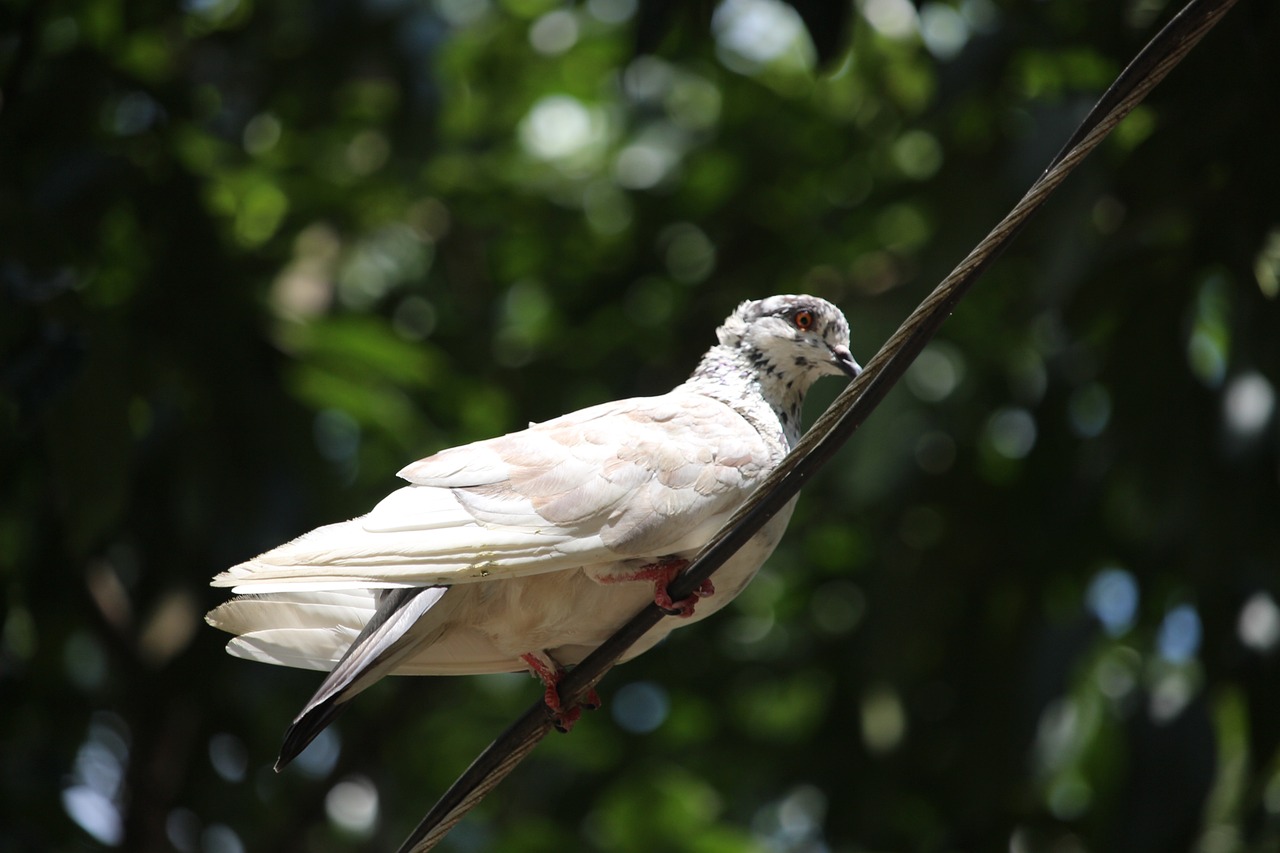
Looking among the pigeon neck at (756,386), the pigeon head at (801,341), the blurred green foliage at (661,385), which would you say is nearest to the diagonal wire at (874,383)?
the pigeon neck at (756,386)

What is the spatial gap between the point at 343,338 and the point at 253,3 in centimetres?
170

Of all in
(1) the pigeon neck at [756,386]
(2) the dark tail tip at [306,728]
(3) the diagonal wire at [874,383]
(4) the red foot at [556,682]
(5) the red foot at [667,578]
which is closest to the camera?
(3) the diagonal wire at [874,383]

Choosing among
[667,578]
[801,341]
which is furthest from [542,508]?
[801,341]

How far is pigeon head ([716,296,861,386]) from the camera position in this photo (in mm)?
3939

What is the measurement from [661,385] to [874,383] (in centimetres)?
442

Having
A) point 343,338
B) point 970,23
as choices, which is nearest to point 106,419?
point 343,338

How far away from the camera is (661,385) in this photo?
704 cm

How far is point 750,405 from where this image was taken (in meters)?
3.88

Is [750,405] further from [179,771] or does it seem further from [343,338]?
[179,771]

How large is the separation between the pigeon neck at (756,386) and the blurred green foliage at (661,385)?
1.09 meters

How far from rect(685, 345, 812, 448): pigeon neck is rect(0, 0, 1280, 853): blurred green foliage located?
109 centimetres

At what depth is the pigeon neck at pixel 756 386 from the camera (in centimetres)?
392

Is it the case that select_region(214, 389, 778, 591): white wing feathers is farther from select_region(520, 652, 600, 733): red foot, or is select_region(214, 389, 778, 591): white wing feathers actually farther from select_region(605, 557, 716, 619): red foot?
select_region(520, 652, 600, 733): red foot

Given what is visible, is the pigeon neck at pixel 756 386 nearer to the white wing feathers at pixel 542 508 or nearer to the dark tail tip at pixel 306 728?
the white wing feathers at pixel 542 508
